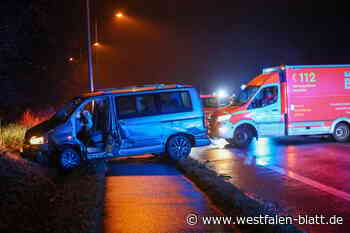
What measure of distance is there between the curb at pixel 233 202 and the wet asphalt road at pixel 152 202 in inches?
6.7

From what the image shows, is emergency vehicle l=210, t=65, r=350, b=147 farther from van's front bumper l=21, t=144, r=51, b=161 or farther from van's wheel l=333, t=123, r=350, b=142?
van's front bumper l=21, t=144, r=51, b=161

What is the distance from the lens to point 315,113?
15.6m

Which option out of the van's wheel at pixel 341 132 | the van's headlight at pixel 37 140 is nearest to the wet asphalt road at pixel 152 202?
the van's headlight at pixel 37 140

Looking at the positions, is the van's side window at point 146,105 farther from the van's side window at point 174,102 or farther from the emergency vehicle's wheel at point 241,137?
the emergency vehicle's wheel at point 241,137

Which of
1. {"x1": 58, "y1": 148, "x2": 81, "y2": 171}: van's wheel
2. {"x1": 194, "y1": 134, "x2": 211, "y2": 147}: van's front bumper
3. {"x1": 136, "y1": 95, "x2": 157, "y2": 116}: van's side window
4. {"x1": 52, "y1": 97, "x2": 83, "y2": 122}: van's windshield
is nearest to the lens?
{"x1": 58, "y1": 148, "x2": 81, "y2": 171}: van's wheel

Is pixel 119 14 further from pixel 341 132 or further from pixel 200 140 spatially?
pixel 341 132

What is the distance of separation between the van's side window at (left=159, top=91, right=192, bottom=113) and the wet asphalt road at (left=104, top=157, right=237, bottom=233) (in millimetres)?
1874

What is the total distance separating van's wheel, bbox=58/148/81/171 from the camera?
10211mm

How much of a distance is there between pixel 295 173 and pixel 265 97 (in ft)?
18.1

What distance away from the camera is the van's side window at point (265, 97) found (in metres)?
15.1

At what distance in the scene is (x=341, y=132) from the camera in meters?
15.9

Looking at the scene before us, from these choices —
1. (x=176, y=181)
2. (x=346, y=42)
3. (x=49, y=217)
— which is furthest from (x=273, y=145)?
(x=346, y=42)

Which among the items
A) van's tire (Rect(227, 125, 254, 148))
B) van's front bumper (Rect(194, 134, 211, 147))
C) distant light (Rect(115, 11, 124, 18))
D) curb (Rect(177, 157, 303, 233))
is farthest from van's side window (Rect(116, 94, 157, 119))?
distant light (Rect(115, 11, 124, 18))

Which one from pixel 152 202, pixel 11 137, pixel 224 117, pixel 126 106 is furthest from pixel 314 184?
pixel 11 137
